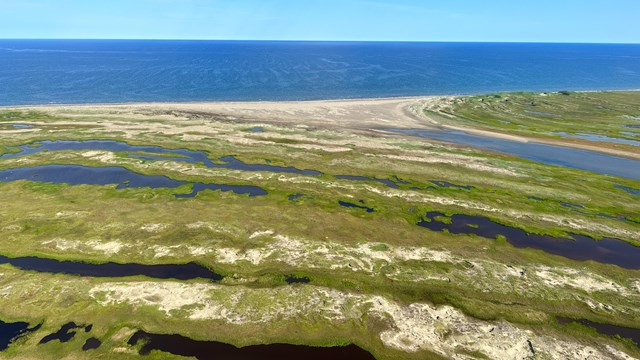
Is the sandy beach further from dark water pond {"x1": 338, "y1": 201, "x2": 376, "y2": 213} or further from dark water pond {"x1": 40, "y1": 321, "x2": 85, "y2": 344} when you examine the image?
dark water pond {"x1": 40, "y1": 321, "x2": 85, "y2": 344}

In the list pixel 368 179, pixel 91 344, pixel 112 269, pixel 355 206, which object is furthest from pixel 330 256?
pixel 368 179

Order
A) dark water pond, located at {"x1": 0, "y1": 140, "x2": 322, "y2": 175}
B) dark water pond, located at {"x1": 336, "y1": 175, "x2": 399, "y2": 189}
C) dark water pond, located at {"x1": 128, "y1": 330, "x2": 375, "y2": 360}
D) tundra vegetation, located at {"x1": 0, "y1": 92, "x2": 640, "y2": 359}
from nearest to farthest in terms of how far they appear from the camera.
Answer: dark water pond, located at {"x1": 128, "y1": 330, "x2": 375, "y2": 360} → tundra vegetation, located at {"x1": 0, "y1": 92, "x2": 640, "y2": 359} → dark water pond, located at {"x1": 336, "y1": 175, "x2": 399, "y2": 189} → dark water pond, located at {"x1": 0, "y1": 140, "x2": 322, "y2": 175}

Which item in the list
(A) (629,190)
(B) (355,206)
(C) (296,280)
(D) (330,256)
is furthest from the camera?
(A) (629,190)

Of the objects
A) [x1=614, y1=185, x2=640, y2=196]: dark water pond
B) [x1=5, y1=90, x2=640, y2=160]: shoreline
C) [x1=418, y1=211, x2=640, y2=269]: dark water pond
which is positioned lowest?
[x1=418, y1=211, x2=640, y2=269]: dark water pond

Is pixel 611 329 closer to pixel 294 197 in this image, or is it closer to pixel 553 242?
pixel 553 242

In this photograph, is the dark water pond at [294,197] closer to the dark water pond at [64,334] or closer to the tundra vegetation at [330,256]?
the tundra vegetation at [330,256]

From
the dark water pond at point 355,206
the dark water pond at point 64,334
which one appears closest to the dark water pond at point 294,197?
the dark water pond at point 355,206

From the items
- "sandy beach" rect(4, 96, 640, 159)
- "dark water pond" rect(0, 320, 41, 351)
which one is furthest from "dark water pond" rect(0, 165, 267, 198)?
"sandy beach" rect(4, 96, 640, 159)
